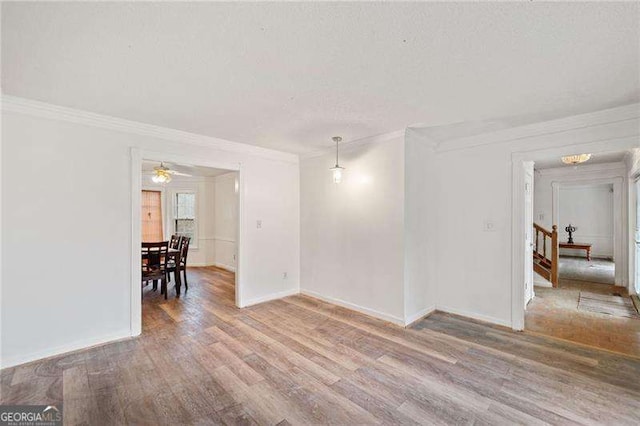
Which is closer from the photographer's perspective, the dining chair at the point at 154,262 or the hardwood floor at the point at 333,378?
the hardwood floor at the point at 333,378

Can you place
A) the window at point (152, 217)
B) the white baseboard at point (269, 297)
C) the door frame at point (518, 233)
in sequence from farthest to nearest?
the window at point (152, 217) → the white baseboard at point (269, 297) → the door frame at point (518, 233)

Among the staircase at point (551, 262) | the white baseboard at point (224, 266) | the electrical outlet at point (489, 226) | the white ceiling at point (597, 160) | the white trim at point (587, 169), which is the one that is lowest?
the white baseboard at point (224, 266)

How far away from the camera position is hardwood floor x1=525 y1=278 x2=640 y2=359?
10.0 feet

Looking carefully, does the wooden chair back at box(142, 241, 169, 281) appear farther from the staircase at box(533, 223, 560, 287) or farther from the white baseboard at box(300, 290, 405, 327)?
the staircase at box(533, 223, 560, 287)

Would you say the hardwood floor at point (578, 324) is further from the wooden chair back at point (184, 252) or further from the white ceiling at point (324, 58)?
the wooden chair back at point (184, 252)

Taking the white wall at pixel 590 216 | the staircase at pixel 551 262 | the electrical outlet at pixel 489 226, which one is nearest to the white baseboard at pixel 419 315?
the electrical outlet at pixel 489 226

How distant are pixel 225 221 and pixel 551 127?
6639 millimetres

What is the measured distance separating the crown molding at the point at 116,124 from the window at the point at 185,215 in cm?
416

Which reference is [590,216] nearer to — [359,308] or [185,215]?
[359,308]

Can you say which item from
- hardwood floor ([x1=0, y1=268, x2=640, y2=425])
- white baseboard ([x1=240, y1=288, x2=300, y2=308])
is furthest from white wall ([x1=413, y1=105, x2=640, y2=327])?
white baseboard ([x1=240, y1=288, x2=300, y2=308])

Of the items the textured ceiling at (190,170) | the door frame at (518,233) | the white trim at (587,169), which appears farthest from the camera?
the textured ceiling at (190,170)

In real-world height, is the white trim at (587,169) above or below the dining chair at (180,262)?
above

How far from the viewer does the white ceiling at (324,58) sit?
4.99 ft

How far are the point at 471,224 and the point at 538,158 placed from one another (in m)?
1.08
